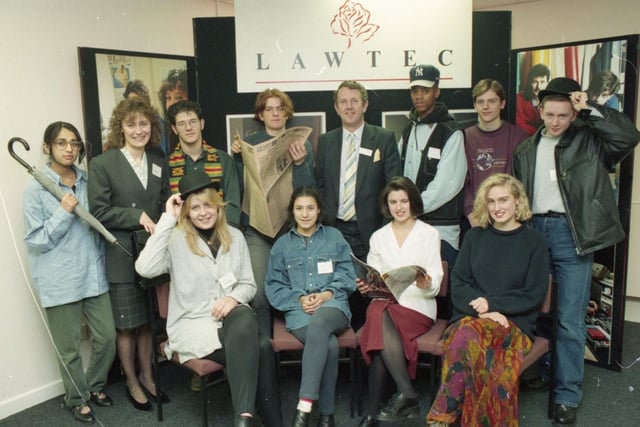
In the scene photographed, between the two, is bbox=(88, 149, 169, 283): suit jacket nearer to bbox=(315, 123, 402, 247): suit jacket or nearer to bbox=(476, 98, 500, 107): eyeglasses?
bbox=(315, 123, 402, 247): suit jacket

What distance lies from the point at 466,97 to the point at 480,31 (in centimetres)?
45

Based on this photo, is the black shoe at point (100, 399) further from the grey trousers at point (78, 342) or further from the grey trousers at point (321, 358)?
the grey trousers at point (321, 358)

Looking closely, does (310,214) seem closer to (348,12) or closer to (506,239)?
(506,239)

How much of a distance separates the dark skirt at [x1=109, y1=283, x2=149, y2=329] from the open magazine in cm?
129

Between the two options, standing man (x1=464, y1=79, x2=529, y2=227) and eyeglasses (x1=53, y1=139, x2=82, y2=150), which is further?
standing man (x1=464, y1=79, x2=529, y2=227)

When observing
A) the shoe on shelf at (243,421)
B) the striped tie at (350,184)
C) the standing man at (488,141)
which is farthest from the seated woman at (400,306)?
the shoe on shelf at (243,421)

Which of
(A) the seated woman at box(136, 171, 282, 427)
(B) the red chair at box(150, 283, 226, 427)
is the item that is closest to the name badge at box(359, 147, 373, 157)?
(A) the seated woman at box(136, 171, 282, 427)

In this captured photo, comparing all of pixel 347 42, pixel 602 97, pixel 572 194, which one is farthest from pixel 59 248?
pixel 602 97

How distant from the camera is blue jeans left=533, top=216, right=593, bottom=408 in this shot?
3.10 m

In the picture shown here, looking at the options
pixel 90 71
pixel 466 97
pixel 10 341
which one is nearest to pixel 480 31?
pixel 466 97

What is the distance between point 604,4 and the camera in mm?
4359

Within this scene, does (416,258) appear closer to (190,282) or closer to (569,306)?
(569,306)

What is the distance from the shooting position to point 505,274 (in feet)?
9.59

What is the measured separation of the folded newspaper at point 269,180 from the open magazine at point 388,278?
61 centimetres
